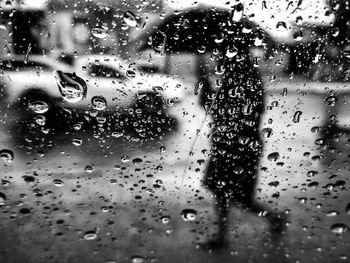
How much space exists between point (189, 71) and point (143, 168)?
0.59 m

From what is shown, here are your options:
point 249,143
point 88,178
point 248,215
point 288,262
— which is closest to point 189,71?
point 249,143

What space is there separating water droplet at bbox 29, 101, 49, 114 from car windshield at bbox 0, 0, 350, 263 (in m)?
0.01

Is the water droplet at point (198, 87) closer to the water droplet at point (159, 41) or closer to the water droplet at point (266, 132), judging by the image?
the water droplet at point (159, 41)

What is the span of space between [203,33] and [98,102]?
586 millimetres

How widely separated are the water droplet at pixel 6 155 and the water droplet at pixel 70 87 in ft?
1.17

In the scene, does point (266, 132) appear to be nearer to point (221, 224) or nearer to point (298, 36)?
point (298, 36)

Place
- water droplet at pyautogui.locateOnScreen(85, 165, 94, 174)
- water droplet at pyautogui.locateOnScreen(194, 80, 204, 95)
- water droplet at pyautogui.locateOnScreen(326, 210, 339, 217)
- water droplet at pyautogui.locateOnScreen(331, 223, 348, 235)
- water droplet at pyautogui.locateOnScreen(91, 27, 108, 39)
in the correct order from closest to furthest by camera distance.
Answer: water droplet at pyautogui.locateOnScreen(331, 223, 348, 235), water droplet at pyautogui.locateOnScreen(326, 210, 339, 217), water droplet at pyautogui.locateOnScreen(85, 165, 94, 174), water droplet at pyautogui.locateOnScreen(91, 27, 108, 39), water droplet at pyautogui.locateOnScreen(194, 80, 204, 95)

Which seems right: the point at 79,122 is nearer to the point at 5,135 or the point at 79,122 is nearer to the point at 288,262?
the point at 5,135

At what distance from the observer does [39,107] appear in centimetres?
165

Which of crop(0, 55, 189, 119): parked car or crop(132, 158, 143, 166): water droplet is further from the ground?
crop(0, 55, 189, 119): parked car

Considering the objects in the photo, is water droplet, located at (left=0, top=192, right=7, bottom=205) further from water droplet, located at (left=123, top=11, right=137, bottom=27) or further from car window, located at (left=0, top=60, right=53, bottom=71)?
water droplet, located at (left=123, top=11, right=137, bottom=27)

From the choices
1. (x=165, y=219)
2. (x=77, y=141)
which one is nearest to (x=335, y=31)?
(x=165, y=219)

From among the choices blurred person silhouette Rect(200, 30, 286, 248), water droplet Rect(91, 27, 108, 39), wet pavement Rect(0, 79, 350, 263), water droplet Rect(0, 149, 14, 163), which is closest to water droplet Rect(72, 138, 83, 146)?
wet pavement Rect(0, 79, 350, 263)

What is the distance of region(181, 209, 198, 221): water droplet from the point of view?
1.04m
